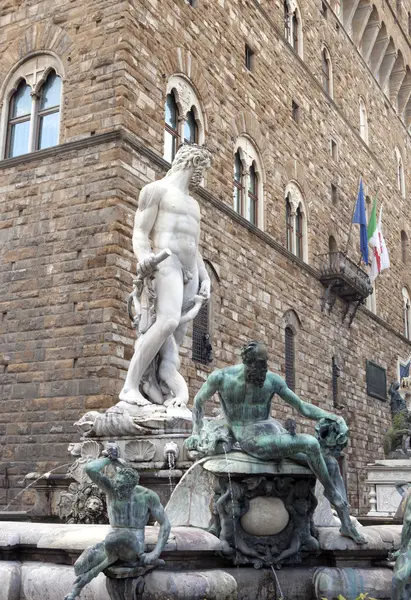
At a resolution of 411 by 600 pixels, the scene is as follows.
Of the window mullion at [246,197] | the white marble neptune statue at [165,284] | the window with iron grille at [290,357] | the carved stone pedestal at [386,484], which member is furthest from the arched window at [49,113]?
the carved stone pedestal at [386,484]

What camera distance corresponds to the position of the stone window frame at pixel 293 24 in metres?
19.5

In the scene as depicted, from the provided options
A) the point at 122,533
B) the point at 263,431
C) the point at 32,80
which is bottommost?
the point at 122,533

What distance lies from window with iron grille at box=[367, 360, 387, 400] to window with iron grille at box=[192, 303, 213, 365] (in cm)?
955

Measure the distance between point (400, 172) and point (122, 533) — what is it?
89.2 ft

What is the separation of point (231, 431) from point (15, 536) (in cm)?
137

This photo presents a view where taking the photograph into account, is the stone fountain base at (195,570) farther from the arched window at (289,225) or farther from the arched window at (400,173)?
the arched window at (400,173)

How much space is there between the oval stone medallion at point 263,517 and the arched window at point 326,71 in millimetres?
19077

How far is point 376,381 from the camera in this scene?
22688 mm

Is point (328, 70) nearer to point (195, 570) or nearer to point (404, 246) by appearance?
point (404, 246)

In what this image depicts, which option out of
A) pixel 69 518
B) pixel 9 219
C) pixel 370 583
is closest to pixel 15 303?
pixel 9 219

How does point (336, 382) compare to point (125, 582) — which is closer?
point (125, 582)

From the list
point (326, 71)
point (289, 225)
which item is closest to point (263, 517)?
point (289, 225)

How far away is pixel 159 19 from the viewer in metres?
13.3

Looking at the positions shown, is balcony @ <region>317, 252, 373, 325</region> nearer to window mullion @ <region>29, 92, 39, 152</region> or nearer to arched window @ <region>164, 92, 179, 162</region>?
arched window @ <region>164, 92, 179, 162</region>
